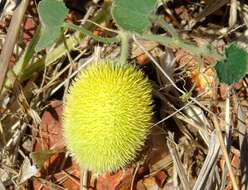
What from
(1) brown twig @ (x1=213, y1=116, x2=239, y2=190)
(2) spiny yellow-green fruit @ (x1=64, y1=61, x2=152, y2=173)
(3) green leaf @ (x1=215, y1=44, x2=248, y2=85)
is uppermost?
(3) green leaf @ (x1=215, y1=44, x2=248, y2=85)

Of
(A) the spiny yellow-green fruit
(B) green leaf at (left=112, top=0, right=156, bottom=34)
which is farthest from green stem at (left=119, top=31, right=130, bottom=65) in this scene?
(B) green leaf at (left=112, top=0, right=156, bottom=34)

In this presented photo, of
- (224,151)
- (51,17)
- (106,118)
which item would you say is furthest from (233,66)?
(51,17)

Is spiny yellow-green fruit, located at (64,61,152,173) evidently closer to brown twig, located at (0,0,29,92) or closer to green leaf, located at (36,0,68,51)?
green leaf, located at (36,0,68,51)

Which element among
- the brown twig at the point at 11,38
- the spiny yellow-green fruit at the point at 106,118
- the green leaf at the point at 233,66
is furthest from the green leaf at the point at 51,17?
the green leaf at the point at 233,66

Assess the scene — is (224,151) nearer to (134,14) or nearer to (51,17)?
(134,14)

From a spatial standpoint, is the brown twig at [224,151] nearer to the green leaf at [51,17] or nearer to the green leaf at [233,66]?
the green leaf at [233,66]

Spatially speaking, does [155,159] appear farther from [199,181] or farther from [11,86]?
[11,86]

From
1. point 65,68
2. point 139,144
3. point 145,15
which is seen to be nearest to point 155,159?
point 139,144
